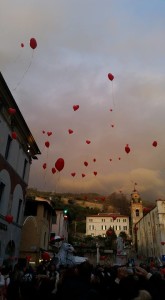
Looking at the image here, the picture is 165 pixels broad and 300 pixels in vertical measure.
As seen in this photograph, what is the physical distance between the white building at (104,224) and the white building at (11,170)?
81560mm

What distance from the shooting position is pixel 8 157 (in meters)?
22.2

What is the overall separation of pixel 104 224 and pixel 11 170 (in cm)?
8746

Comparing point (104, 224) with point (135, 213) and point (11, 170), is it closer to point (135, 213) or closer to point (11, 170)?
point (135, 213)

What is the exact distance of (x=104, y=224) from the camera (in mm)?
104312

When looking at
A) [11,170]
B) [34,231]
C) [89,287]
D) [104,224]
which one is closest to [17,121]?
[11,170]

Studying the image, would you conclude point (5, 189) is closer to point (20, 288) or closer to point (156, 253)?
point (20, 288)

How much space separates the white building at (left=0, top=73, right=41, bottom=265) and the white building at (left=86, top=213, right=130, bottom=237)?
81560mm

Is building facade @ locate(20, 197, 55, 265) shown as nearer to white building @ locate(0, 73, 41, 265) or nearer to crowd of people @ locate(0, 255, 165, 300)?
white building @ locate(0, 73, 41, 265)

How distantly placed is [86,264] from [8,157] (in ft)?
57.7

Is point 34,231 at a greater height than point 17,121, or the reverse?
point 17,121

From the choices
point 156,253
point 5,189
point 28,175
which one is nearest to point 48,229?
point 28,175

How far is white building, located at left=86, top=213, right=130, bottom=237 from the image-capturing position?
103125 mm

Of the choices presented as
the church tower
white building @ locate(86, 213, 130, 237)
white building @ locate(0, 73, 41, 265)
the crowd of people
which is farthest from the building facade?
white building @ locate(86, 213, 130, 237)

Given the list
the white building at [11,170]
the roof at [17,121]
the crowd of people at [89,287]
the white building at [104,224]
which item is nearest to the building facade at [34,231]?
the white building at [11,170]
